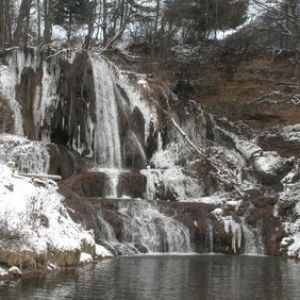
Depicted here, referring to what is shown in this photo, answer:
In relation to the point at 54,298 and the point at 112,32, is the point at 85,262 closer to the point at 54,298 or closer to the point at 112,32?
the point at 54,298

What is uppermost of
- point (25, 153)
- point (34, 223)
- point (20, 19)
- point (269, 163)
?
point (20, 19)

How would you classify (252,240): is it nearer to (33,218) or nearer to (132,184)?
(132,184)

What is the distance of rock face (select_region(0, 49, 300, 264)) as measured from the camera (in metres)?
24.2

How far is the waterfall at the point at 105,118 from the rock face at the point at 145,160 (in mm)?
48

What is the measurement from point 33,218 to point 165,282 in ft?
12.1

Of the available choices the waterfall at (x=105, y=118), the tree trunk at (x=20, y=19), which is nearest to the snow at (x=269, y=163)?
the waterfall at (x=105, y=118)

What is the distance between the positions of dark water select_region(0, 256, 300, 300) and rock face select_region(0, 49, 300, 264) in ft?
13.0

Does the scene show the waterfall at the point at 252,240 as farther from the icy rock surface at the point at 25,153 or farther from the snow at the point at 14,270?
the snow at the point at 14,270

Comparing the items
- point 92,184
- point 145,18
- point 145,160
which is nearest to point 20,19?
point 145,160

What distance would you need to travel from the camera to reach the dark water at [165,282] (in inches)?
521

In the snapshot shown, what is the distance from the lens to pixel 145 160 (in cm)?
3084

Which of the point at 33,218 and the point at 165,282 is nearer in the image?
the point at 165,282

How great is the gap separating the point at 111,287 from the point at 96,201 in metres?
9.74

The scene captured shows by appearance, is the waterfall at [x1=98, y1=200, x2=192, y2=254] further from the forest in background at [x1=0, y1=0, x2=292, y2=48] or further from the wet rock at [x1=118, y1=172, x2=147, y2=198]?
the forest in background at [x1=0, y1=0, x2=292, y2=48]
